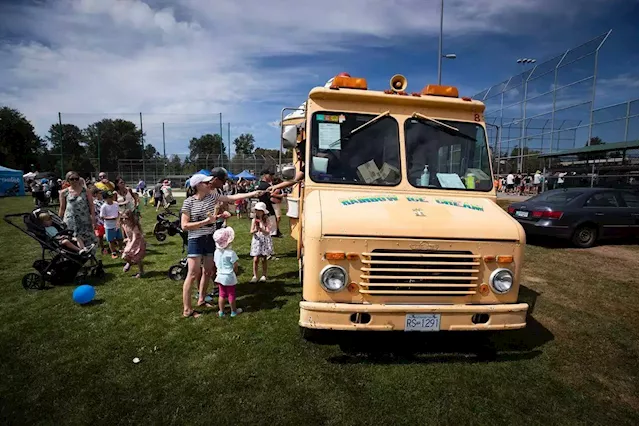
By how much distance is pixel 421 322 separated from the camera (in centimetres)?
386

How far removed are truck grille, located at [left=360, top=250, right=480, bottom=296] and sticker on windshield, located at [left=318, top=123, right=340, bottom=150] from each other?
168 cm

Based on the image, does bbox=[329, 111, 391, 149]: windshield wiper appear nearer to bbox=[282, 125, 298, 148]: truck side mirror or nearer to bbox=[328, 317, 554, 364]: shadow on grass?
bbox=[282, 125, 298, 148]: truck side mirror

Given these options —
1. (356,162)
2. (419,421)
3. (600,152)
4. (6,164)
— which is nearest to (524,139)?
(600,152)

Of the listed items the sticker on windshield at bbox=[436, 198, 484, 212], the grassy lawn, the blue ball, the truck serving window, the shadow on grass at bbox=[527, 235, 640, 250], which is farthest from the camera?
the shadow on grass at bbox=[527, 235, 640, 250]

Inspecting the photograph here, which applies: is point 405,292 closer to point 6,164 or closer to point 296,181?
point 296,181

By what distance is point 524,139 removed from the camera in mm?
24453

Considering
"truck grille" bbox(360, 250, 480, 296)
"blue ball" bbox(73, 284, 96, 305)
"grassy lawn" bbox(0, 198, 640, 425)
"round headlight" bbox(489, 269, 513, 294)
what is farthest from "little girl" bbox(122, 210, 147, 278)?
"round headlight" bbox(489, 269, 513, 294)

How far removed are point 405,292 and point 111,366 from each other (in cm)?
319

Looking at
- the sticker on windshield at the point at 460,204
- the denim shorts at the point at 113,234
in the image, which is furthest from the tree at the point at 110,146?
the sticker on windshield at the point at 460,204

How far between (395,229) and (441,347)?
1.82 metres

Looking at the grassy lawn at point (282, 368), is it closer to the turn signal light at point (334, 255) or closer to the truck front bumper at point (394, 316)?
the truck front bumper at point (394, 316)

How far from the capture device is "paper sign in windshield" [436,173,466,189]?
500cm

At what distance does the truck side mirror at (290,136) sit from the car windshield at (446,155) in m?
1.55

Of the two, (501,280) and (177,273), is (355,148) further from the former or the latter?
(177,273)
